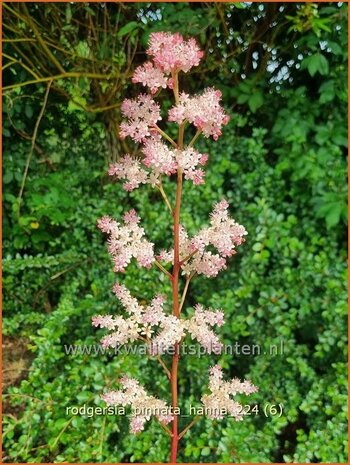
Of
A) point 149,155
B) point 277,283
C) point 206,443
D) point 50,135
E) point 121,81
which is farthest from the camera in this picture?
point 50,135

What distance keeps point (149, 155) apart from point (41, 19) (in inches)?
54.1

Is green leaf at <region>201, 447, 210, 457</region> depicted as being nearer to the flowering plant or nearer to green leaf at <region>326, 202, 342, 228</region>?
the flowering plant

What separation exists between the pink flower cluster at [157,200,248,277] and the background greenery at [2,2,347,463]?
65cm

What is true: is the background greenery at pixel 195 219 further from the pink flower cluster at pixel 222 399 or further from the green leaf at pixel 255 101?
the pink flower cluster at pixel 222 399

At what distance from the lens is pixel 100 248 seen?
1884mm

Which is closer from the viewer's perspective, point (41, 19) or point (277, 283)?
point (277, 283)

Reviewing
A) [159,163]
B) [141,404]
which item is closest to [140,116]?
[159,163]

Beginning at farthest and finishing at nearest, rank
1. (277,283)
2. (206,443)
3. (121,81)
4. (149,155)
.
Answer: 1. (121,81)
2. (277,283)
3. (206,443)
4. (149,155)

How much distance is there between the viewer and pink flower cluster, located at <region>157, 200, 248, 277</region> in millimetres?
805

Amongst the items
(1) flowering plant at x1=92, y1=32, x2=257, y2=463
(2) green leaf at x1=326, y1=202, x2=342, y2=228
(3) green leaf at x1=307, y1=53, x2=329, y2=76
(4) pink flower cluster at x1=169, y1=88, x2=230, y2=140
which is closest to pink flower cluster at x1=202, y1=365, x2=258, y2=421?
(1) flowering plant at x1=92, y1=32, x2=257, y2=463

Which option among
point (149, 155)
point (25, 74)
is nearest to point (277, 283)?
point (149, 155)

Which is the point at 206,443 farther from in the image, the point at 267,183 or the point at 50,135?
the point at 50,135

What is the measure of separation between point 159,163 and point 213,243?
0.15 metres

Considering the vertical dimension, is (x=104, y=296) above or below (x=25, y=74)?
below
